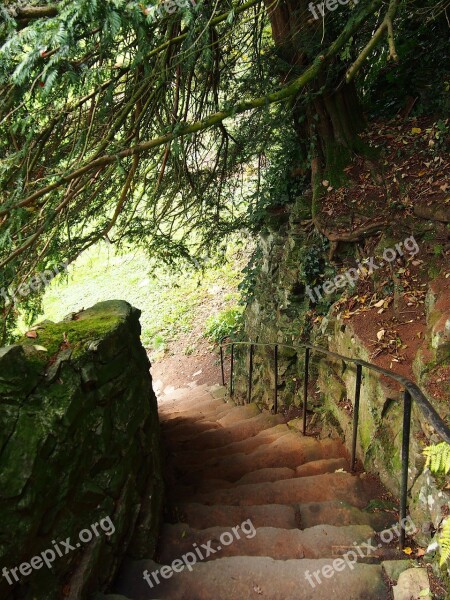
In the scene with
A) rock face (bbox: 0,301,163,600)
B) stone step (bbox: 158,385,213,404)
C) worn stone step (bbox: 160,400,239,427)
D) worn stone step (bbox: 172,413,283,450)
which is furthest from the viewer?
stone step (bbox: 158,385,213,404)

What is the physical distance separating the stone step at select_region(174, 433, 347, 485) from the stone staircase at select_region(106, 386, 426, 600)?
0.01 m

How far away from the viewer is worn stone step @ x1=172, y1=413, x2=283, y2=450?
511 centimetres

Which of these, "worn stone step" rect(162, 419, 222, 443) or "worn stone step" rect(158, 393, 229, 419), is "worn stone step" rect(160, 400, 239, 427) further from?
"worn stone step" rect(162, 419, 222, 443)

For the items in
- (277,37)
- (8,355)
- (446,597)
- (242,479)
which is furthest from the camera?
(277,37)

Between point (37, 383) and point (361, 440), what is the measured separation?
8.72 feet

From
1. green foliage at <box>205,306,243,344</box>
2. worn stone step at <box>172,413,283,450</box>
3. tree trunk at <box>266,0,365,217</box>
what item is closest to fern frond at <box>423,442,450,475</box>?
worn stone step at <box>172,413,283,450</box>

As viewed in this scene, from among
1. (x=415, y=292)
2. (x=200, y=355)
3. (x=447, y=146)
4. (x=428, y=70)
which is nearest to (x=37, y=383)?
(x=415, y=292)

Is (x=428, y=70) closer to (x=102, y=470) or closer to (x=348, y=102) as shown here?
(x=348, y=102)

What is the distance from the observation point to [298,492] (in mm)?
3410

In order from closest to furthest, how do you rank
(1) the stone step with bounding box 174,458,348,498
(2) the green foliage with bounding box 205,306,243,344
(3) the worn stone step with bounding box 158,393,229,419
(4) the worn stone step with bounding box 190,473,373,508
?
(4) the worn stone step with bounding box 190,473,373,508 < (1) the stone step with bounding box 174,458,348,498 < (3) the worn stone step with bounding box 158,393,229,419 < (2) the green foliage with bounding box 205,306,243,344

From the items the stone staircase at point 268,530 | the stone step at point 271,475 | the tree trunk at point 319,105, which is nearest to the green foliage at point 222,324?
the tree trunk at point 319,105

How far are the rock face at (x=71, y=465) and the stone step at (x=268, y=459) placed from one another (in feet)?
3.20

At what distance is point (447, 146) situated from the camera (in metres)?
4.57

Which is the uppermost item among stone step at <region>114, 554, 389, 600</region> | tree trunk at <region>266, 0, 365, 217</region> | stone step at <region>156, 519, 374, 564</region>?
tree trunk at <region>266, 0, 365, 217</region>
